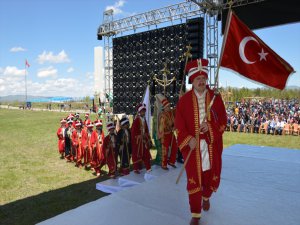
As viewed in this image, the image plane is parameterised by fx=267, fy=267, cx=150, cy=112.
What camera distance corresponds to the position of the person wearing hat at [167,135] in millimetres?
Answer: 5898

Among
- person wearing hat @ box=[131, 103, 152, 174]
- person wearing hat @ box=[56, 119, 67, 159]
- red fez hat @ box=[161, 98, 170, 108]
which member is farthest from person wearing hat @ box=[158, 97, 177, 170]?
person wearing hat @ box=[56, 119, 67, 159]

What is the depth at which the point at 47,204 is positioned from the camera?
17.0 ft

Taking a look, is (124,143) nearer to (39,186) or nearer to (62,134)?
(39,186)

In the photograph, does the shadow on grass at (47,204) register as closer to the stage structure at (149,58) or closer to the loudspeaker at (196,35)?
the stage structure at (149,58)

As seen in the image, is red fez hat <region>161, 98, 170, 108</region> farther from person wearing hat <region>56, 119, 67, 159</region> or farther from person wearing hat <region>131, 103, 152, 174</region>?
person wearing hat <region>56, 119, 67, 159</region>

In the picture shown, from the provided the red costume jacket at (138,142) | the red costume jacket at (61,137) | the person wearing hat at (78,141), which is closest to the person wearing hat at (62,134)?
the red costume jacket at (61,137)

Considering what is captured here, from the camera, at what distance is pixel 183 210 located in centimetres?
347

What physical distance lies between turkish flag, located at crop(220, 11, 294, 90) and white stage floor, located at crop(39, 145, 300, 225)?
63.0 inches

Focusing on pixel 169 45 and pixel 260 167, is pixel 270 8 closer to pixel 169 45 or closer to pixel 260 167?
pixel 169 45

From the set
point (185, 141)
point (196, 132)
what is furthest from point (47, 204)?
point (196, 132)

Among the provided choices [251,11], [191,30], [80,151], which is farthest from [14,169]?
[251,11]

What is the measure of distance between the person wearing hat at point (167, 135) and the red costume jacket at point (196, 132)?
270 centimetres

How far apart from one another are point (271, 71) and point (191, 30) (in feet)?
20.8

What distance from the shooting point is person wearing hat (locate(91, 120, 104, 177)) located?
6941 mm
